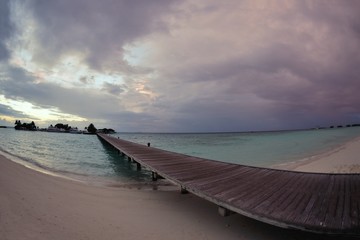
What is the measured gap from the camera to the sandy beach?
144 inches

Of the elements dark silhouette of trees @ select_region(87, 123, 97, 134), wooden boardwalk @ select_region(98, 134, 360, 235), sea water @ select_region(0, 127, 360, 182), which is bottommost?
sea water @ select_region(0, 127, 360, 182)

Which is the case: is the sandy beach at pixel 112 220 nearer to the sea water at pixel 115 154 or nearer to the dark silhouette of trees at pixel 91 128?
the sea water at pixel 115 154

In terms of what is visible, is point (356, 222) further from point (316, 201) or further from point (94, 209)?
point (94, 209)

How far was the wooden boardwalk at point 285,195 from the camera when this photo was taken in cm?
341

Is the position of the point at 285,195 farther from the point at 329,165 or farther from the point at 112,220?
the point at 329,165

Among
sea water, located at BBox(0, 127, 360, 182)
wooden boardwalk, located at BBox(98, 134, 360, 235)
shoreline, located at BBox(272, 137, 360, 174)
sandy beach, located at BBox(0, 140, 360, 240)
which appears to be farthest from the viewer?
sea water, located at BBox(0, 127, 360, 182)

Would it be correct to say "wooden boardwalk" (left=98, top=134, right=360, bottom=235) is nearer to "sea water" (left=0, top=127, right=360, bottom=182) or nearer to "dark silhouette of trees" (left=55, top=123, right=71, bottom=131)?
"sea water" (left=0, top=127, right=360, bottom=182)

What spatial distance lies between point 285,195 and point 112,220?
3644 millimetres

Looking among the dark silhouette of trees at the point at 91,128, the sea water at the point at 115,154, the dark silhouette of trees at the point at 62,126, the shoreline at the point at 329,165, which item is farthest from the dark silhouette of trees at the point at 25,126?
the shoreline at the point at 329,165

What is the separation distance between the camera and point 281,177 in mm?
6211

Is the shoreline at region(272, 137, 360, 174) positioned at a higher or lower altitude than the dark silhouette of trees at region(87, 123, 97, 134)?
lower

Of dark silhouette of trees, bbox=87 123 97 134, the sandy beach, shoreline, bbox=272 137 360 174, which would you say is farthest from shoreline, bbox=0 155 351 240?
dark silhouette of trees, bbox=87 123 97 134

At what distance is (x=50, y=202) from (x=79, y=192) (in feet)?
5.18

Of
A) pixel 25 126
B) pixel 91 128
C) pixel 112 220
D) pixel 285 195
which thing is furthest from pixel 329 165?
pixel 25 126
